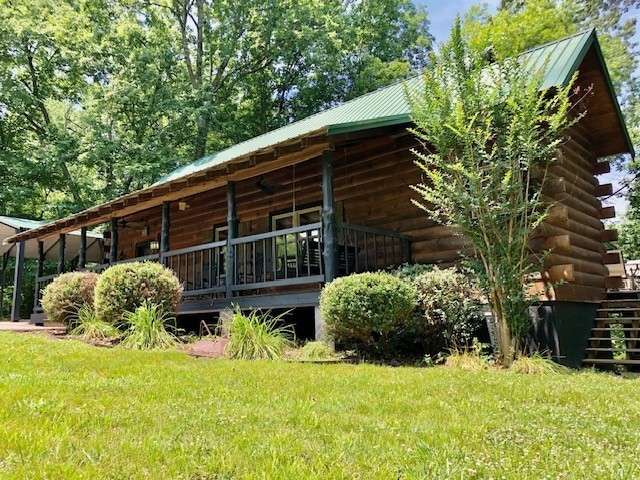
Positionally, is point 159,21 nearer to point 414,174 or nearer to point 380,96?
point 380,96

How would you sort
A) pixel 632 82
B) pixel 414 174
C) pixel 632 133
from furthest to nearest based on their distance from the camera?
1. pixel 632 82
2. pixel 632 133
3. pixel 414 174

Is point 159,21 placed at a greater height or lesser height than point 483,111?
greater

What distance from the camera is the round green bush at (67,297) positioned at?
33.1ft

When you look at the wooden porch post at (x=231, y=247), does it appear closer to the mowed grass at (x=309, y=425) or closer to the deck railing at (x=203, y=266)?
the deck railing at (x=203, y=266)

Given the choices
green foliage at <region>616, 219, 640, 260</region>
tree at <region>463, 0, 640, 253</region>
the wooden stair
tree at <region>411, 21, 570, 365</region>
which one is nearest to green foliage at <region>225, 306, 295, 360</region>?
tree at <region>411, 21, 570, 365</region>

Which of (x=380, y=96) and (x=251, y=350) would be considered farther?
(x=380, y=96)

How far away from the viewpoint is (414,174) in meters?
9.26

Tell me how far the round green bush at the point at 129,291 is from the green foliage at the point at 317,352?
11.4ft

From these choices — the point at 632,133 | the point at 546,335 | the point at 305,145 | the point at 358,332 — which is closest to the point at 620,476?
the point at 358,332

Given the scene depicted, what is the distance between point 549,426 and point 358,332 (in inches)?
136

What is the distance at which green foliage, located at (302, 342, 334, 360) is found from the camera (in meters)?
6.41

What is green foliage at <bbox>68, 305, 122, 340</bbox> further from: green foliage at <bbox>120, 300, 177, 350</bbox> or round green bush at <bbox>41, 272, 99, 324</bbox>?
round green bush at <bbox>41, 272, 99, 324</bbox>

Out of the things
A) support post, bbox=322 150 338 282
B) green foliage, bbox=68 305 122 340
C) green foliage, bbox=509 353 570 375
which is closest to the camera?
green foliage, bbox=509 353 570 375

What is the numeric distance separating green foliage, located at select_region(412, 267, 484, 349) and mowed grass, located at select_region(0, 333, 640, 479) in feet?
5.06
